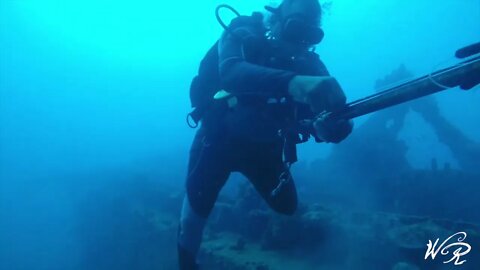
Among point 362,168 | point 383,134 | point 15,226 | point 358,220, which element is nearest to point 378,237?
point 358,220

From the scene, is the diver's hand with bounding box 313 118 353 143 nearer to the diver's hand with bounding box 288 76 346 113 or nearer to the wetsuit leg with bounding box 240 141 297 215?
the diver's hand with bounding box 288 76 346 113

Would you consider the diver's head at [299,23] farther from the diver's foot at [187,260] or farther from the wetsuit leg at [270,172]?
the diver's foot at [187,260]

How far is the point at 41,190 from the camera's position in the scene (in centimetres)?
5688

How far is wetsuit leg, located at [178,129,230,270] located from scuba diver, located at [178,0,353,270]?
1 centimetres

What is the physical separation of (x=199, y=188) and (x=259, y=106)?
1.34m

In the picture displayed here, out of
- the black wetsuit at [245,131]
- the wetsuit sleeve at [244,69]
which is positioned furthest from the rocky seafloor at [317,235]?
the wetsuit sleeve at [244,69]

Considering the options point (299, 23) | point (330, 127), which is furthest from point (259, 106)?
point (330, 127)

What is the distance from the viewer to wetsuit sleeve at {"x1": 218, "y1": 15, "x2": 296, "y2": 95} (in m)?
2.75

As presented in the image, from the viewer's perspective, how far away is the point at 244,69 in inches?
117

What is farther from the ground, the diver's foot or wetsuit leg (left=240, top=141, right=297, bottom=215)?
wetsuit leg (left=240, top=141, right=297, bottom=215)

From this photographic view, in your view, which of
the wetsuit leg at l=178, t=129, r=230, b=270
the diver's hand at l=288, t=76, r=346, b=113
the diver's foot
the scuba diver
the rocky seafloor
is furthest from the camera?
the rocky seafloor

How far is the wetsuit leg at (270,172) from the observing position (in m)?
4.24

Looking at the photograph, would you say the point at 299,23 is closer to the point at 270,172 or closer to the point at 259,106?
the point at 259,106

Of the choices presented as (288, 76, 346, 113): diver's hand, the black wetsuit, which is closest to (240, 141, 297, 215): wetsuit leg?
the black wetsuit
